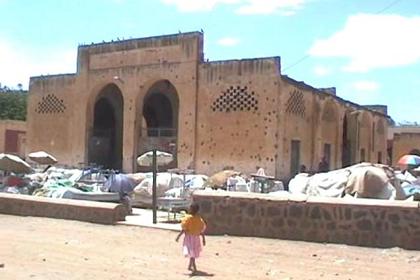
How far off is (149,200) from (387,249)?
11.0 m

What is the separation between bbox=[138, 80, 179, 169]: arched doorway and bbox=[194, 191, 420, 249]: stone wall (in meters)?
15.9

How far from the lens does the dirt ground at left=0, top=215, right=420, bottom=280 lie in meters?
9.29

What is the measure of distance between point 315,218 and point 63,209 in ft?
24.3

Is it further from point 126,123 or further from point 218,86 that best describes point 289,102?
point 126,123

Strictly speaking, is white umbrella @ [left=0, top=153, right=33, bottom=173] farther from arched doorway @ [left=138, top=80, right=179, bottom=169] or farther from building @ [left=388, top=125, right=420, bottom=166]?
building @ [left=388, top=125, right=420, bottom=166]

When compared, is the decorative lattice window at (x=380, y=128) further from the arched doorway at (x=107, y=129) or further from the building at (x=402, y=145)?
the arched doorway at (x=107, y=129)

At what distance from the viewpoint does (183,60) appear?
28.9 meters

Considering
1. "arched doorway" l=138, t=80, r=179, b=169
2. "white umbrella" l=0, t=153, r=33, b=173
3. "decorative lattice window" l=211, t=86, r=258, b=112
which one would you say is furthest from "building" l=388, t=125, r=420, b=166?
"white umbrella" l=0, t=153, r=33, b=173

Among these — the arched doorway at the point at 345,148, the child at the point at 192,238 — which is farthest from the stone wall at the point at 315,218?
the arched doorway at the point at 345,148

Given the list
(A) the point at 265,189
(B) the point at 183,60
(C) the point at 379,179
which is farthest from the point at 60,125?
(C) the point at 379,179

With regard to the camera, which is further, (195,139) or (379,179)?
(195,139)

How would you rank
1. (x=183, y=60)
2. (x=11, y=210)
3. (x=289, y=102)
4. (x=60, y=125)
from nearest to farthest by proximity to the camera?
(x=11, y=210) < (x=289, y=102) < (x=183, y=60) < (x=60, y=125)

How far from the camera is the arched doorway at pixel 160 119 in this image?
101 feet

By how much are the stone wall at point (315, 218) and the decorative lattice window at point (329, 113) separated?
756 inches
